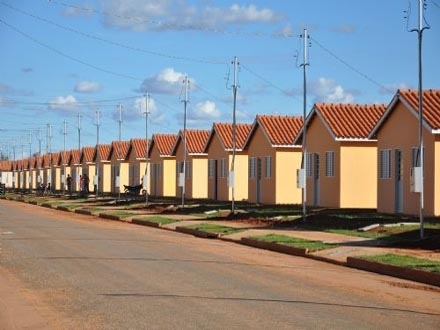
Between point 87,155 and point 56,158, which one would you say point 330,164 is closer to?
point 87,155

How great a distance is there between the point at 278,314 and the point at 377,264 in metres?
6.80

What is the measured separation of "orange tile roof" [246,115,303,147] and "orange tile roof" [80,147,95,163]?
138ft

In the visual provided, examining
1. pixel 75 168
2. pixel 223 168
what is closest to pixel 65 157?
pixel 75 168

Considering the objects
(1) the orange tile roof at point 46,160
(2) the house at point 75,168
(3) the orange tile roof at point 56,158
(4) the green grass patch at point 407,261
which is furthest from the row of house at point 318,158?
(1) the orange tile roof at point 46,160

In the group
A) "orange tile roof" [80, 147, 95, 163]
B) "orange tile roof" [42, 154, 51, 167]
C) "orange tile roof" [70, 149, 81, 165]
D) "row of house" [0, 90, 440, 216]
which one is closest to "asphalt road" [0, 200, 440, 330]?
"row of house" [0, 90, 440, 216]

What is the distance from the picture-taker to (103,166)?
81.4 m

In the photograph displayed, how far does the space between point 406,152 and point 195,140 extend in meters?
28.3

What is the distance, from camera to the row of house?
101ft

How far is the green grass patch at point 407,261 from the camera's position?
1622 centimetres

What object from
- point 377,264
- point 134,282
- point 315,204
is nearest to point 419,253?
point 377,264

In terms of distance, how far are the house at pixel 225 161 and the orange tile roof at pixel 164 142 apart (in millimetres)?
7923

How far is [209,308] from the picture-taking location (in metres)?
11.4

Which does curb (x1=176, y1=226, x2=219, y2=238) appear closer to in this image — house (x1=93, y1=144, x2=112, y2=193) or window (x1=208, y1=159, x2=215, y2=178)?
window (x1=208, y1=159, x2=215, y2=178)

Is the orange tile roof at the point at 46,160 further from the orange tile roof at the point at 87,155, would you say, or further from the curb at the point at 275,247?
the curb at the point at 275,247
